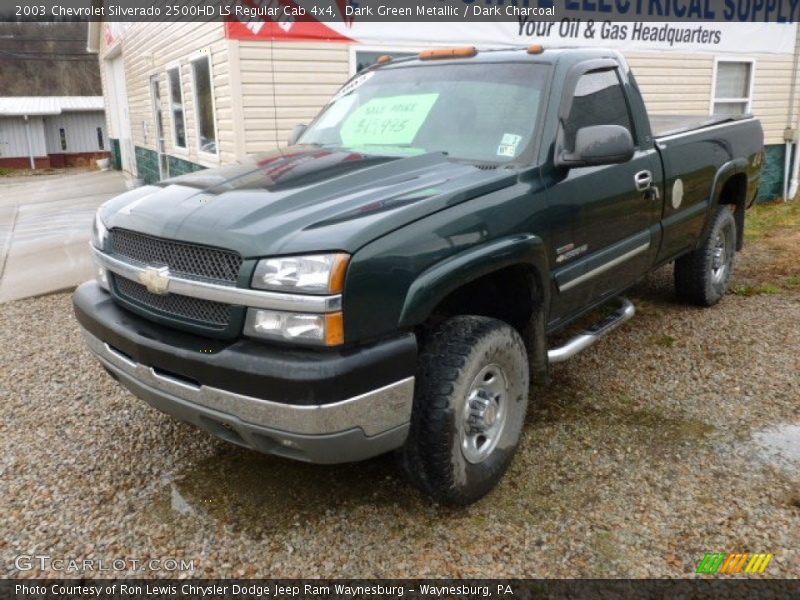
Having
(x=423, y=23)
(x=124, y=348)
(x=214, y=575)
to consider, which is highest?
(x=423, y=23)

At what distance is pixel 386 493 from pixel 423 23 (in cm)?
659

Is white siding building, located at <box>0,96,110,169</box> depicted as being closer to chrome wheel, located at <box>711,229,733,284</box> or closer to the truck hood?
chrome wheel, located at <box>711,229,733,284</box>

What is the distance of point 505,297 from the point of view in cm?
336

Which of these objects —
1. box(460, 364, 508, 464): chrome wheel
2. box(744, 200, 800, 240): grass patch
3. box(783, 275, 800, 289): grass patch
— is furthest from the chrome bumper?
box(744, 200, 800, 240): grass patch

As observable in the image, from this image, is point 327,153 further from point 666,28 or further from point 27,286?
point 666,28

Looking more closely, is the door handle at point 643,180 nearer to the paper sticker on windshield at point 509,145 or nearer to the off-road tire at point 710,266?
the paper sticker on windshield at point 509,145

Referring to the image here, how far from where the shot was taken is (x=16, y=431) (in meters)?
3.83

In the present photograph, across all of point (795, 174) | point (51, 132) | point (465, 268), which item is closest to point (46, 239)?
point (465, 268)

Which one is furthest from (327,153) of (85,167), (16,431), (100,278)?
(85,167)

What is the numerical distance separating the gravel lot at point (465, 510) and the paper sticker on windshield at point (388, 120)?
5.67 ft

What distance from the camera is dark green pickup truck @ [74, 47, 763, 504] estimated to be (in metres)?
2.40

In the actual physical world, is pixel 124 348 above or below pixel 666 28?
below

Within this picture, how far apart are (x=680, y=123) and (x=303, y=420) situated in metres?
4.41

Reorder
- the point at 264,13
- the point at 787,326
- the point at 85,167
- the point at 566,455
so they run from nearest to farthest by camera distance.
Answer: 1. the point at 566,455
2. the point at 787,326
3. the point at 264,13
4. the point at 85,167
